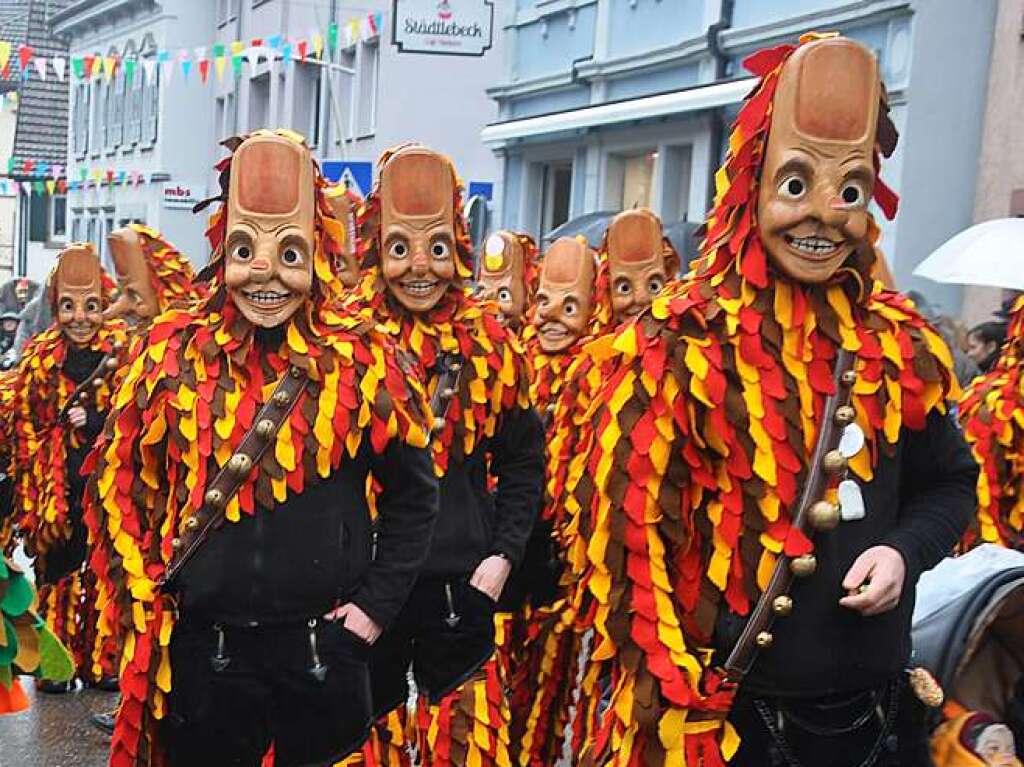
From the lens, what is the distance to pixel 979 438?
6031 millimetres

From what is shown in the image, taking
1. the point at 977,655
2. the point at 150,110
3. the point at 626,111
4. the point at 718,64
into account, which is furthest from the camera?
the point at 150,110

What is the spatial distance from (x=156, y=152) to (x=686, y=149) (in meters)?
24.3

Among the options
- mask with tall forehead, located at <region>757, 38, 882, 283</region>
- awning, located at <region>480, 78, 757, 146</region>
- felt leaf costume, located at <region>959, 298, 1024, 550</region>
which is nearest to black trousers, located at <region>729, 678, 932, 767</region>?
mask with tall forehead, located at <region>757, 38, 882, 283</region>

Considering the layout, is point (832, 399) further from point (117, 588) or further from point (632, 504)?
point (117, 588)

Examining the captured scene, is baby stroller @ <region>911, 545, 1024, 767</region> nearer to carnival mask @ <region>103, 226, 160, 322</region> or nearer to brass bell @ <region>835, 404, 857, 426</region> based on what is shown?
brass bell @ <region>835, 404, 857, 426</region>

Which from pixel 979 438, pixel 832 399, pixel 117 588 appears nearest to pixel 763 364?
pixel 832 399

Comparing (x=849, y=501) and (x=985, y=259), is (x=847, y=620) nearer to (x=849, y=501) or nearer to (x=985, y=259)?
(x=849, y=501)

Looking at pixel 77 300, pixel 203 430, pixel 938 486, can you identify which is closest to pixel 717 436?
pixel 938 486

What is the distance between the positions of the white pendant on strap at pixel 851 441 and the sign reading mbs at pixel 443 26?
1544 centimetres

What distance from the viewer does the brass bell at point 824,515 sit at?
135 inches

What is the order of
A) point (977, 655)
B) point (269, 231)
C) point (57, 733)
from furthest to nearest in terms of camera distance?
point (57, 733), point (269, 231), point (977, 655)

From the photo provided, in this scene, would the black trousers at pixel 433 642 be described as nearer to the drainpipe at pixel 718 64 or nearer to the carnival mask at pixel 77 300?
the carnival mask at pixel 77 300

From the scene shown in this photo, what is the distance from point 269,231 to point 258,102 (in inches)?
1279

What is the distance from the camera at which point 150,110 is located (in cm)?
4028
